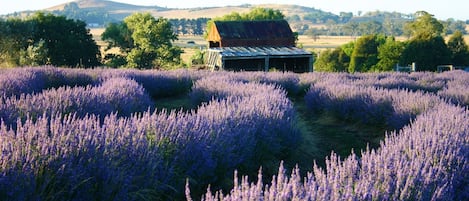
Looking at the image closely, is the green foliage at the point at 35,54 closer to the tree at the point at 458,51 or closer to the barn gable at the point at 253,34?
the barn gable at the point at 253,34

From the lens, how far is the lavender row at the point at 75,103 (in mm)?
4234

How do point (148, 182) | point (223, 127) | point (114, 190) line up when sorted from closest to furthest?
1. point (114, 190)
2. point (148, 182)
3. point (223, 127)

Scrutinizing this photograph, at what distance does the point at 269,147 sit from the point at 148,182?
1727 millimetres

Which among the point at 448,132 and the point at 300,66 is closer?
the point at 448,132

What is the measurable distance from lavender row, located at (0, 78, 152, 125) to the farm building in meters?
21.3

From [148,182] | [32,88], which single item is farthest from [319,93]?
[148,182]

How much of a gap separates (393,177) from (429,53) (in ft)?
122

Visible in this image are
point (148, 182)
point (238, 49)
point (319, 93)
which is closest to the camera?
point (148, 182)

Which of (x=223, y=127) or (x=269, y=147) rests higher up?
(x=223, y=127)

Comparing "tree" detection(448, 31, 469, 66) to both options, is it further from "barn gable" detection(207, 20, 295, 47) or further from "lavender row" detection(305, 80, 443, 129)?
"lavender row" detection(305, 80, 443, 129)

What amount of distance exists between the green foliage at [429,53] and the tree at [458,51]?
229 centimetres

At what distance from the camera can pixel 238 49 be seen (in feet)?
98.6

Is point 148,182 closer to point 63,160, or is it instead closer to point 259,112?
point 63,160

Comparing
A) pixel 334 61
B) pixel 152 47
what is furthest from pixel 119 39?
pixel 334 61
